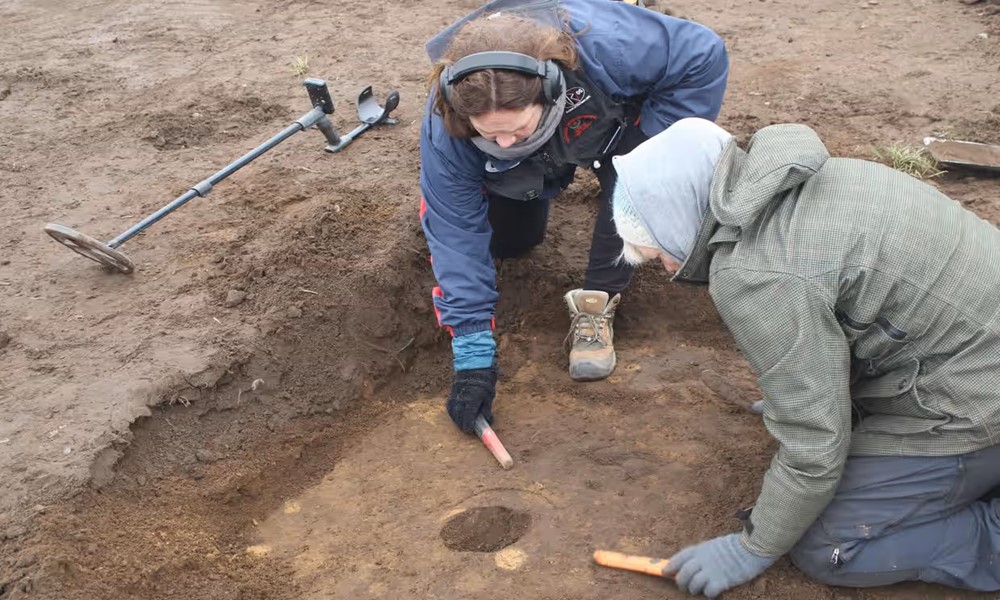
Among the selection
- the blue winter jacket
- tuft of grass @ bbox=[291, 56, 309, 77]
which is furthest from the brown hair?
tuft of grass @ bbox=[291, 56, 309, 77]

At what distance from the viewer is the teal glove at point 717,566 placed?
2129 mm

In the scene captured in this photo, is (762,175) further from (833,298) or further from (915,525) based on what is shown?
(915,525)

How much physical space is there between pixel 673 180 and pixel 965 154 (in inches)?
112

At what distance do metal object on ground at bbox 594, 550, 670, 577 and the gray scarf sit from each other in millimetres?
1268

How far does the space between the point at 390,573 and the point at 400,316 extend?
1277 mm

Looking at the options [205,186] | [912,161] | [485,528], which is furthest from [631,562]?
[912,161]

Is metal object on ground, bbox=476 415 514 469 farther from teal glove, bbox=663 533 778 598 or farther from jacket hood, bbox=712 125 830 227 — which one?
jacket hood, bbox=712 125 830 227

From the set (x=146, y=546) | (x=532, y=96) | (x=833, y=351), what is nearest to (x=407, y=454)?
(x=146, y=546)

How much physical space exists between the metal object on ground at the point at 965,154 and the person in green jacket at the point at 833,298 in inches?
85.5

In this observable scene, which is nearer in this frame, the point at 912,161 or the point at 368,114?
the point at 912,161

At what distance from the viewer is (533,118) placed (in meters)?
2.38

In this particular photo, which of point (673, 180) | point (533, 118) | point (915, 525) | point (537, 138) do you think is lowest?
point (915, 525)

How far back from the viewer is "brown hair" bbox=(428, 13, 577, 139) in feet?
7.29

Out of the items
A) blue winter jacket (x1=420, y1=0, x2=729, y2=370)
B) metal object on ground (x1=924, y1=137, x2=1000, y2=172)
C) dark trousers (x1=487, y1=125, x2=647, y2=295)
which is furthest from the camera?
metal object on ground (x1=924, y1=137, x2=1000, y2=172)
